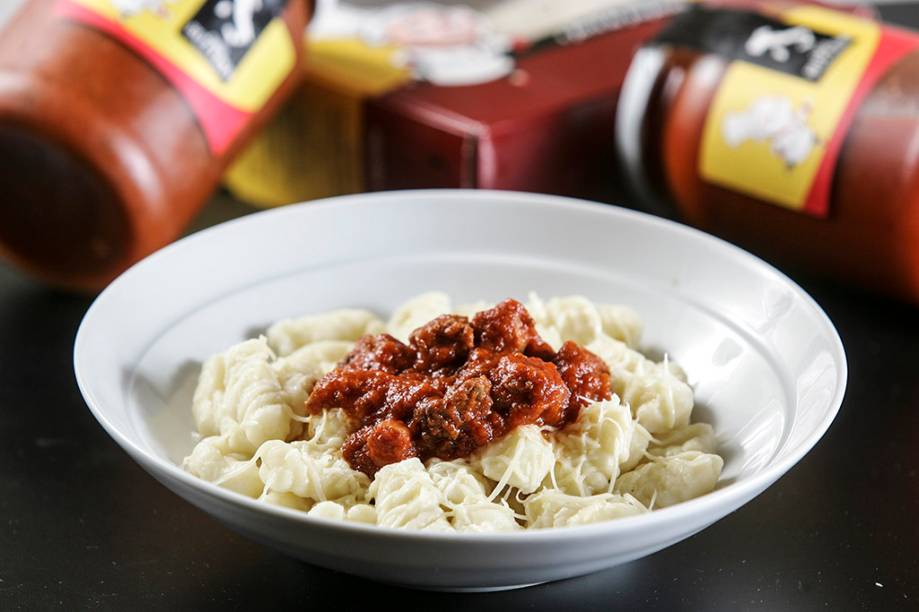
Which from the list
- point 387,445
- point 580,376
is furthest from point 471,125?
point 387,445

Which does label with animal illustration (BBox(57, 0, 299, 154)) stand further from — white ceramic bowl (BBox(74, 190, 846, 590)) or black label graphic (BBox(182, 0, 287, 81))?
white ceramic bowl (BBox(74, 190, 846, 590))

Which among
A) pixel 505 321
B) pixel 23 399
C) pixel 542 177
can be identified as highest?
pixel 505 321

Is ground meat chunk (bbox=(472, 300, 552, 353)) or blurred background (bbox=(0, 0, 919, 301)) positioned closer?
ground meat chunk (bbox=(472, 300, 552, 353))

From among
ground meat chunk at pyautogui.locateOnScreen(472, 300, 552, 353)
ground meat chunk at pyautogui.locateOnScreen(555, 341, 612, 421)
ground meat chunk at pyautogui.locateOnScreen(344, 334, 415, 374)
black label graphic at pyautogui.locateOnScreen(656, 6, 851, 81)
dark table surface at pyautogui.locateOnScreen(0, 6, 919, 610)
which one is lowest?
dark table surface at pyautogui.locateOnScreen(0, 6, 919, 610)

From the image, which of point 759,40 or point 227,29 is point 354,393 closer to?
point 227,29

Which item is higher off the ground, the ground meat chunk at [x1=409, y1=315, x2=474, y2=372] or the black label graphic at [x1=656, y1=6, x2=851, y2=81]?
the black label graphic at [x1=656, y1=6, x2=851, y2=81]

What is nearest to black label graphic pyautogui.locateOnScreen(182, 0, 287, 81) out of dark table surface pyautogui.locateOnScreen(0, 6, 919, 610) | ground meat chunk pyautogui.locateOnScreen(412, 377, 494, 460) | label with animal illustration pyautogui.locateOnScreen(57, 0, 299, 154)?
label with animal illustration pyautogui.locateOnScreen(57, 0, 299, 154)

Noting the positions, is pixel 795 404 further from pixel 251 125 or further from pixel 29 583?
pixel 251 125

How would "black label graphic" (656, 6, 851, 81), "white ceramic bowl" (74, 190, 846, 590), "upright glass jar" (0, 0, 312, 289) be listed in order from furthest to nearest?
"black label graphic" (656, 6, 851, 81)
"upright glass jar" (0, 0, 312, 289)
"white ceramic bowl" (74, 190, 846, 590)

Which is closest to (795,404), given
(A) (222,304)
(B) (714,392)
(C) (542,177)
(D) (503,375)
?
(B) (714,392)
